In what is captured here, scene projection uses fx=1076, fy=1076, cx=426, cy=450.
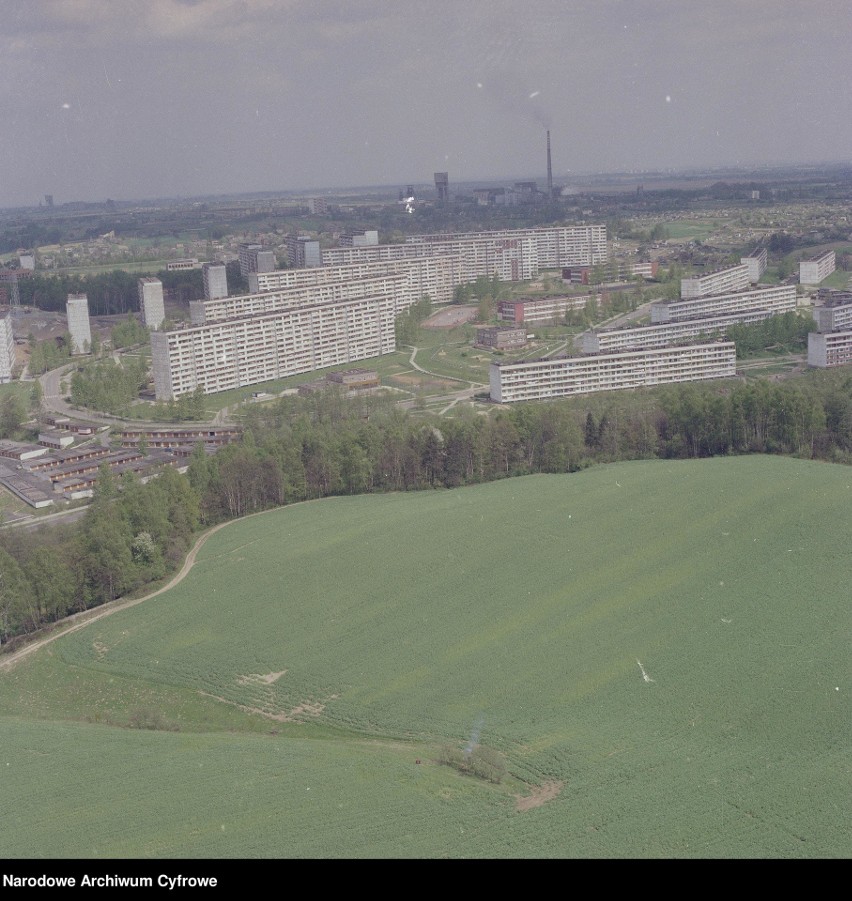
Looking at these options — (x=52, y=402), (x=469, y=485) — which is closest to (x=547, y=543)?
(x=469, y=485)

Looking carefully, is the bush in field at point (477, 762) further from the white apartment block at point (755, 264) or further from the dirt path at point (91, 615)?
the white apartment block at point (755, 264)

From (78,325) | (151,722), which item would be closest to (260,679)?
(151,722)

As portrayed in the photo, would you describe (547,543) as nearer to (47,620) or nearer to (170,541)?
(170,541)

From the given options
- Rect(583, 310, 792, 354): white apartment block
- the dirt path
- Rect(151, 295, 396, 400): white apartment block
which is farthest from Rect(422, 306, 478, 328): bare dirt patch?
the dirt path

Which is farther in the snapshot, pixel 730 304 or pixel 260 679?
pixel 730 304

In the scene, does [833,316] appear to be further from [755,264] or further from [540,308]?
[755,264]

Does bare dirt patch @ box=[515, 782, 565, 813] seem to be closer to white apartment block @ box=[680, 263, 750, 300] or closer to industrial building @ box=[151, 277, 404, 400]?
industrial building @ box=[151, 277, 404, 400]
